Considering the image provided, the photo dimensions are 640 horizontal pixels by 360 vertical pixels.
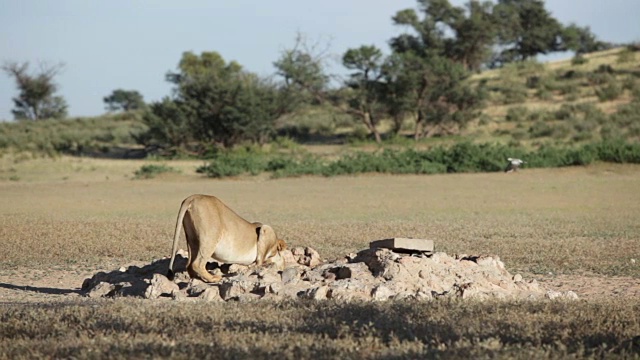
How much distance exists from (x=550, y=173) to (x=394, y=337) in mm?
27735

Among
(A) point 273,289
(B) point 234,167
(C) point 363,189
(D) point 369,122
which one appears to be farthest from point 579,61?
(A) point 273,289

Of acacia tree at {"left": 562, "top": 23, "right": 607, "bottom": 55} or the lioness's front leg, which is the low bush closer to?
the lioness's front leg

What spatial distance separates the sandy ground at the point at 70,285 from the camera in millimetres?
11594

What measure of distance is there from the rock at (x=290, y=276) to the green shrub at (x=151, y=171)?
84.9ft

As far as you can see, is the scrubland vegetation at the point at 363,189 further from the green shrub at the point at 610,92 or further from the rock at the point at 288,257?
the rock at the point at 288,257

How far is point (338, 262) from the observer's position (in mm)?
11867

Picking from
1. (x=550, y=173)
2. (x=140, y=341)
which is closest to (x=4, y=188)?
(x=550, y=173)

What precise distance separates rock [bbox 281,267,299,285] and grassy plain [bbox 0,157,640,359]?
1.85m

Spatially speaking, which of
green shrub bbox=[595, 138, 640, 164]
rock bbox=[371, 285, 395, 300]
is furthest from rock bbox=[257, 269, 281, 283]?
green shrub bbox=[595, 138, 640, 164]

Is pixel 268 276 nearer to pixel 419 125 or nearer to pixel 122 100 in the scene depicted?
pixel 419 125

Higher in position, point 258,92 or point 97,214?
point 258,92

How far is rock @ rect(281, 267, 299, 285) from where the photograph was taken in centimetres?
1103

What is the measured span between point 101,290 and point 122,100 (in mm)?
89924

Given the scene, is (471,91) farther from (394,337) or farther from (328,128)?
(394,337)
